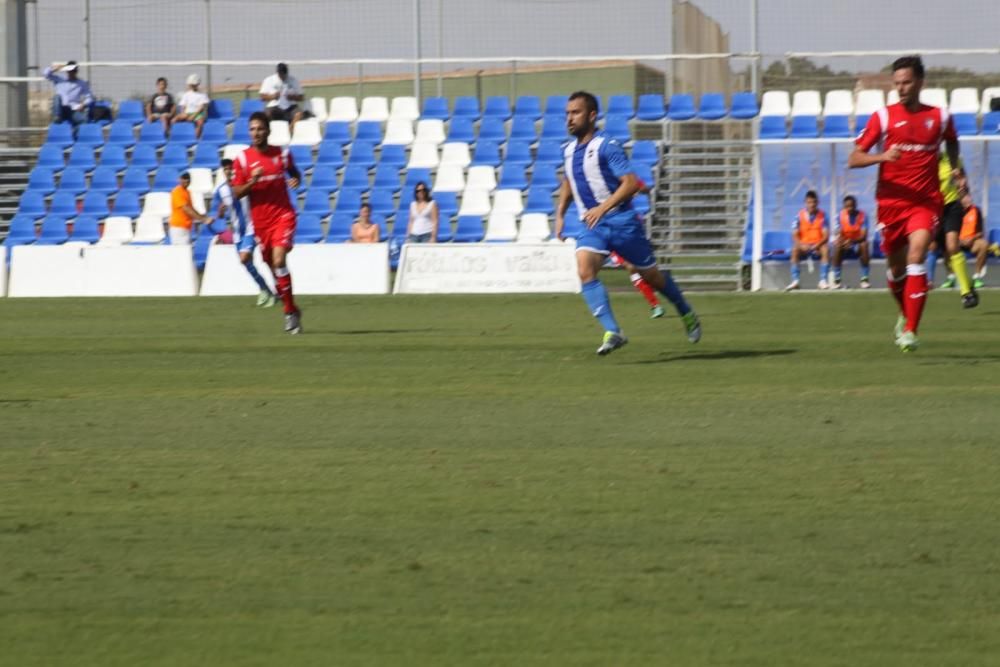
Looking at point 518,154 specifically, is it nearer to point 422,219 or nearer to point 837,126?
point 422,219

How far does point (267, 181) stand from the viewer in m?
17.1

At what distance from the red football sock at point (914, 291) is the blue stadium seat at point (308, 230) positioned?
17.1 m

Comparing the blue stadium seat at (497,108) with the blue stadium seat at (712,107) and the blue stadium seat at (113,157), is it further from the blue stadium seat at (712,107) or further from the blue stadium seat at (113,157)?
the blue stadium seat at (113,157)

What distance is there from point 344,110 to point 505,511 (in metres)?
26.2

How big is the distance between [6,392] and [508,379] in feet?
11.0

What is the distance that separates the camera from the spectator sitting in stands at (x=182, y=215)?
27883 millimetres

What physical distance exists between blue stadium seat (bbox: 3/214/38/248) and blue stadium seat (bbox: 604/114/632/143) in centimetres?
1021

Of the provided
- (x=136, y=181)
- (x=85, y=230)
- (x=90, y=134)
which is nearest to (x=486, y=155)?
(x=136, y=181)

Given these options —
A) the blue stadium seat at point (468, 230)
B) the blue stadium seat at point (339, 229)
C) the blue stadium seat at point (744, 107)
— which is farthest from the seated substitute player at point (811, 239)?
the blue stadium seat at point (339, 229)

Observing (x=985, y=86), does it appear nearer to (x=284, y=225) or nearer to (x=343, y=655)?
(x=284, y=225)

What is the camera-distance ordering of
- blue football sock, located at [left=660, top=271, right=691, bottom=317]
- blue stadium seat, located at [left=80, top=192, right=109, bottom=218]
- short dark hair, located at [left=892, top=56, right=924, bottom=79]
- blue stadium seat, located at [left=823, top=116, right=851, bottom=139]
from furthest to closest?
blue stadium seat, located at [left=80, top=192, right=109, bottom=218], blue stadium seat, located at [left=823, top=116, right=851, bottom=139], blue football sock, located at [left=660, top=271, right=691, bottom=317], short dark hair, located at [left=892, top=56, right=924, bottom=79]

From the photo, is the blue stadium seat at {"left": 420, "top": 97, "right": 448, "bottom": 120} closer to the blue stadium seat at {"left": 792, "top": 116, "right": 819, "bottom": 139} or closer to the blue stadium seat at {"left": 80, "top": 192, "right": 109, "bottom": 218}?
the blue stadium seat at {"left": 80, "top": 192, "right": 109, "bottom": 218}

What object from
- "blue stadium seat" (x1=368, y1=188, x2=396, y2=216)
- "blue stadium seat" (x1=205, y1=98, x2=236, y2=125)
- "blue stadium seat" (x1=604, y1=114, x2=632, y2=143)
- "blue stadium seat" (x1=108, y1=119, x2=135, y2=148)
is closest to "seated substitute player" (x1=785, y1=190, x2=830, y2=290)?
"blue stadium seat" (x1=604, y1=114, x2=632, y2=143)

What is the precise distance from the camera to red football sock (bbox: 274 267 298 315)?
16375mm
